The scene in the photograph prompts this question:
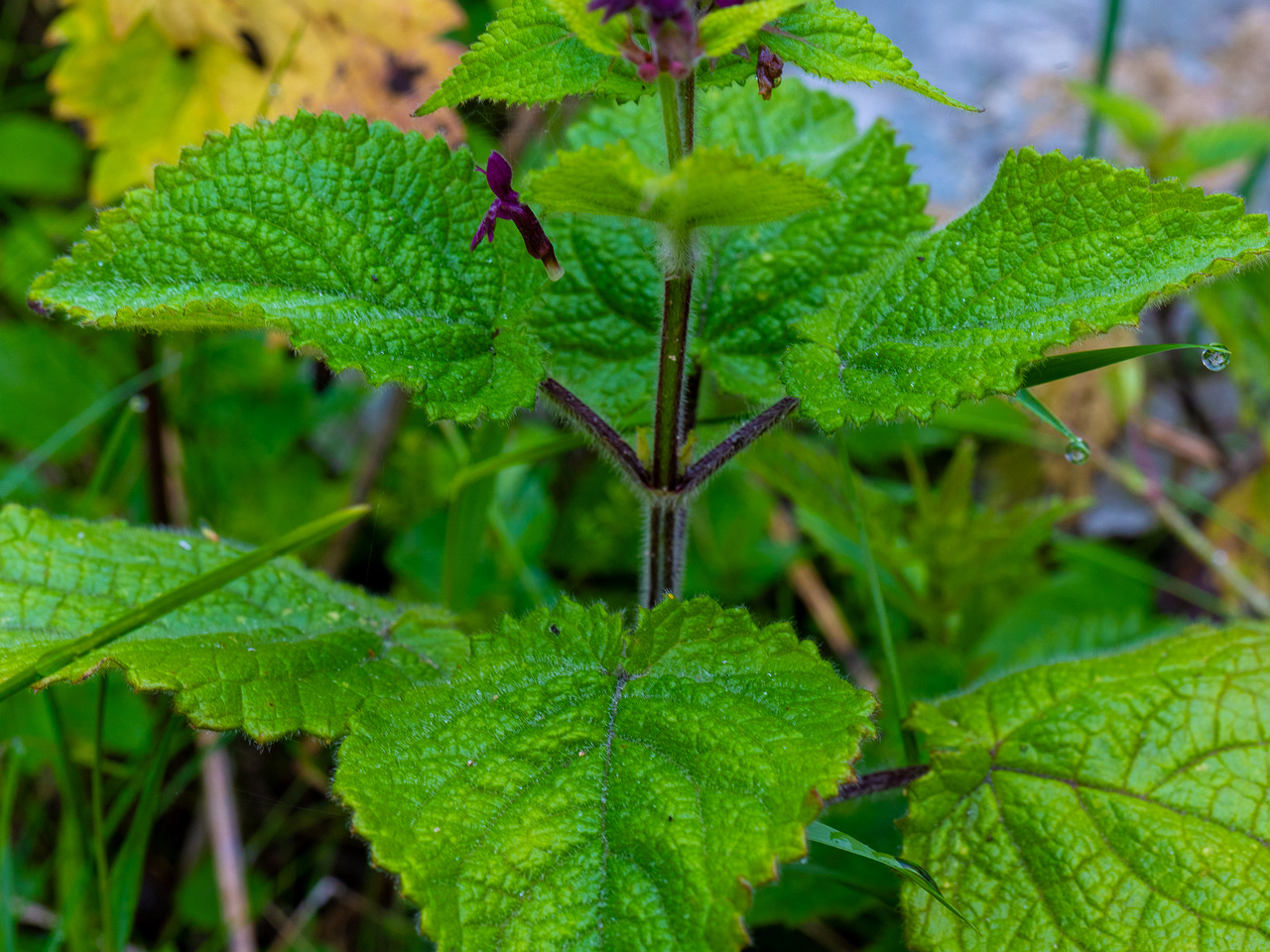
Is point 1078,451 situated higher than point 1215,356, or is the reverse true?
point 1215,356

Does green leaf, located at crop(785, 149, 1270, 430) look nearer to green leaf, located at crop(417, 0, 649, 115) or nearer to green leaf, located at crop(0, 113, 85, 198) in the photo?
green leaf, located at crop(417, 0, 649, 115)

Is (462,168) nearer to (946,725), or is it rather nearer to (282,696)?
(282,696)

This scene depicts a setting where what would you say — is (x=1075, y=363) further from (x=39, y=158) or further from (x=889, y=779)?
(x=39, y=158)

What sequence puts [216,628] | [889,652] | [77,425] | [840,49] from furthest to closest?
[77,425] → [889,652] → [216,628] → [840,49]

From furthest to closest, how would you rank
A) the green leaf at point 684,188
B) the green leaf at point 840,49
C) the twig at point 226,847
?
the twig at point 226,847
the green leaf at point 840,49
the green leaf at point 684,188

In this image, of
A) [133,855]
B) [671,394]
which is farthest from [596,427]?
[133,855]

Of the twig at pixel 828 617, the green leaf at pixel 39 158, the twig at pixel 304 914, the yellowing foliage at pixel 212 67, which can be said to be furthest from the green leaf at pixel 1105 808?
the green leaf at pixel 39 158

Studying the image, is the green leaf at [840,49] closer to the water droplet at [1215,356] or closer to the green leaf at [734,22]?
the green leaf at [734,22]

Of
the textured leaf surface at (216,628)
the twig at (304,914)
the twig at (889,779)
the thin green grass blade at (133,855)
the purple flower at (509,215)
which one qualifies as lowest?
the twig at (304,914)
